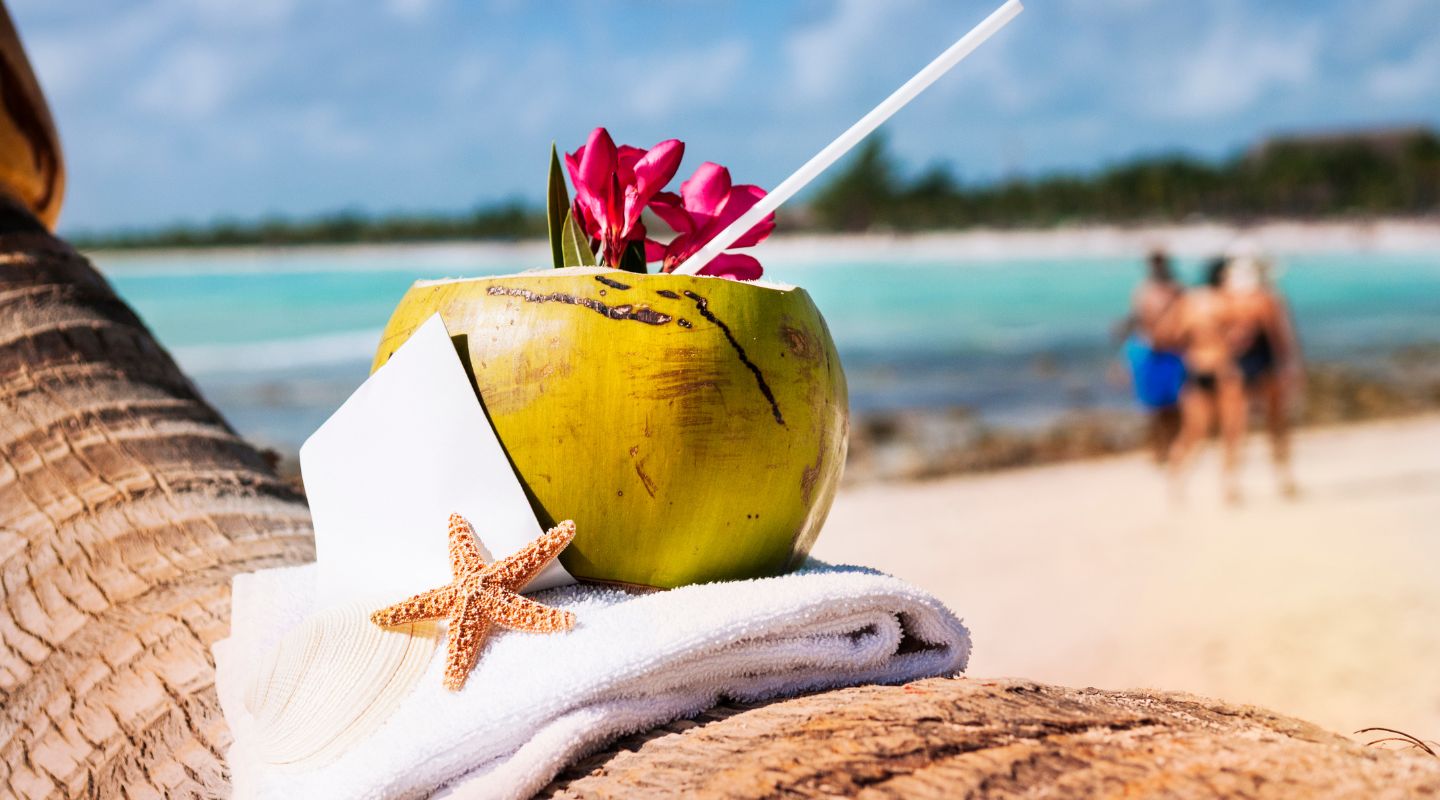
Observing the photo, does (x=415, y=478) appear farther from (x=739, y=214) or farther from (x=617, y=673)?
(x=739, y=214)

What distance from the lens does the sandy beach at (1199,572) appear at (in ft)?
16.5

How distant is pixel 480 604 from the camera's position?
0.97 meters

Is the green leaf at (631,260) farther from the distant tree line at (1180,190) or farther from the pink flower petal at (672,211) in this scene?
the distant tree line at (1180,190)

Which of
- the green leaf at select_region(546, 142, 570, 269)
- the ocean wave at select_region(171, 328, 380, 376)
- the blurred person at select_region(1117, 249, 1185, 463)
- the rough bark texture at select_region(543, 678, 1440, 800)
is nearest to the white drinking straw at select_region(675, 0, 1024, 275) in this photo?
the green leaf at select_region(546, 142, 570, 269)

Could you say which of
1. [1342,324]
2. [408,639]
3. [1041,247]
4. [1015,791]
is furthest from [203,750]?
[1041,247]

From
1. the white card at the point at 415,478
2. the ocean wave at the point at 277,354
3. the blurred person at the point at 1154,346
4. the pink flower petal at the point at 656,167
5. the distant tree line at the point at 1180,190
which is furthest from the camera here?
the distant tree line at the point at 1180,190

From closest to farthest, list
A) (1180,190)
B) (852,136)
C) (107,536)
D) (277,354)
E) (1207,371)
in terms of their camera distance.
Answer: (852,136)
(107,536)
(1207,371)
(277,354)
(1180,190)

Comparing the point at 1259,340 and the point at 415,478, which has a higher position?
the point at 415,478

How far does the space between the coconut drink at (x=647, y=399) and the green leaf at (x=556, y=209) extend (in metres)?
0.03

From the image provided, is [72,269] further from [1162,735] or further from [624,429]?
[1162,735]

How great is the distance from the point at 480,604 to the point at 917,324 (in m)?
25.4

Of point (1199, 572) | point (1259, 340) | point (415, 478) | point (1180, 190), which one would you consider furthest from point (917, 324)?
point (1180, 190)

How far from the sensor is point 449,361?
1.00 metres

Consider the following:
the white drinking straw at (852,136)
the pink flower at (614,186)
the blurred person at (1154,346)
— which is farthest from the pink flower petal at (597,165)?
the blurred person at (1154,346)
